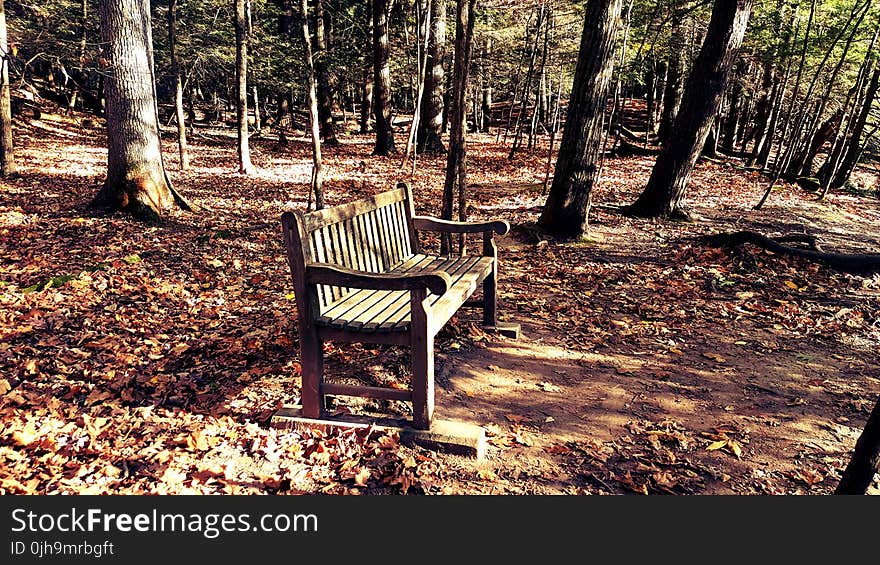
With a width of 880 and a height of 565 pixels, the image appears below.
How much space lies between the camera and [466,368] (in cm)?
425

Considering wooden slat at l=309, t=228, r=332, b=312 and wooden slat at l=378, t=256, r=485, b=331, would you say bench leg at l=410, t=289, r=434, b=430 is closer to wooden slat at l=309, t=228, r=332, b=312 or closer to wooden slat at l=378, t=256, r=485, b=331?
wooden slat at l=378, t=256, r=485, b=331

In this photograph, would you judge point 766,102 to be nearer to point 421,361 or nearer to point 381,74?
point 381,74

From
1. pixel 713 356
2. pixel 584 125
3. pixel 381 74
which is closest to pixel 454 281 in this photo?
pixel 713 356

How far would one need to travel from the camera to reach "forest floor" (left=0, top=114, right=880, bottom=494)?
297cm

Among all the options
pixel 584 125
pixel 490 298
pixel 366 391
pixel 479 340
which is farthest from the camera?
pixel 584 125

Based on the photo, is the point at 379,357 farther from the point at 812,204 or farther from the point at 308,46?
the point at 812,204

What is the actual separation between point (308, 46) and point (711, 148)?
17523 mm

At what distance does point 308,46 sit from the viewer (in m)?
8.62

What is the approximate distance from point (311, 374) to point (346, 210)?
1.15 m

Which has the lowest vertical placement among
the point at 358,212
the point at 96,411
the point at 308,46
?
the point at 96,411

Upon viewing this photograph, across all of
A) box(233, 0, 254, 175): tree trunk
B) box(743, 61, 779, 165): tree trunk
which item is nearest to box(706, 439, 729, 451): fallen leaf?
box(233, 0, 254, 175): tree trunk

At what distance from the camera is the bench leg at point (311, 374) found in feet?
10.8

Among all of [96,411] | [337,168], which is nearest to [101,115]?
[337,168]

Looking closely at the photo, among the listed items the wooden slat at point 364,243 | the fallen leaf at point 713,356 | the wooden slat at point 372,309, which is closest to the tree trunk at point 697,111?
the fallen leaf at point 713,356
